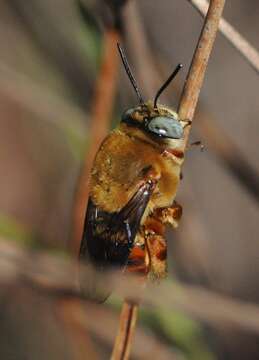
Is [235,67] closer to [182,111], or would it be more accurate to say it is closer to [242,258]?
[242,258]

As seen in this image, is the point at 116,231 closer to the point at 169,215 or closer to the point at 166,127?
the point at 169,215

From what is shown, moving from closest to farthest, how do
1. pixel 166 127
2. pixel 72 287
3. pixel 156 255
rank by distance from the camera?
pixel 166 127, pixel 156 255, pixel 72 287

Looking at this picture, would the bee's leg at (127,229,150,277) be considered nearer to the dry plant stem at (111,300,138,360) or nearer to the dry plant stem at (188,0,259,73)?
the dry plant stem at (111,300,138,360)

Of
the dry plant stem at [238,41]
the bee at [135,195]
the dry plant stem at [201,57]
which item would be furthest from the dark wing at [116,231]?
the dry plant stem at [238,41]

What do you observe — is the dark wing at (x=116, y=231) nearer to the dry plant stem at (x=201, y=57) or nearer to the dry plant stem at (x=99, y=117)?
the dry plant stem at (x=201, y=57)

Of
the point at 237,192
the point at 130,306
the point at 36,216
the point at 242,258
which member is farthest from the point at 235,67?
the point at 130,306

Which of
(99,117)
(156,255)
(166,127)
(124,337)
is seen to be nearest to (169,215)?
(156,255)
